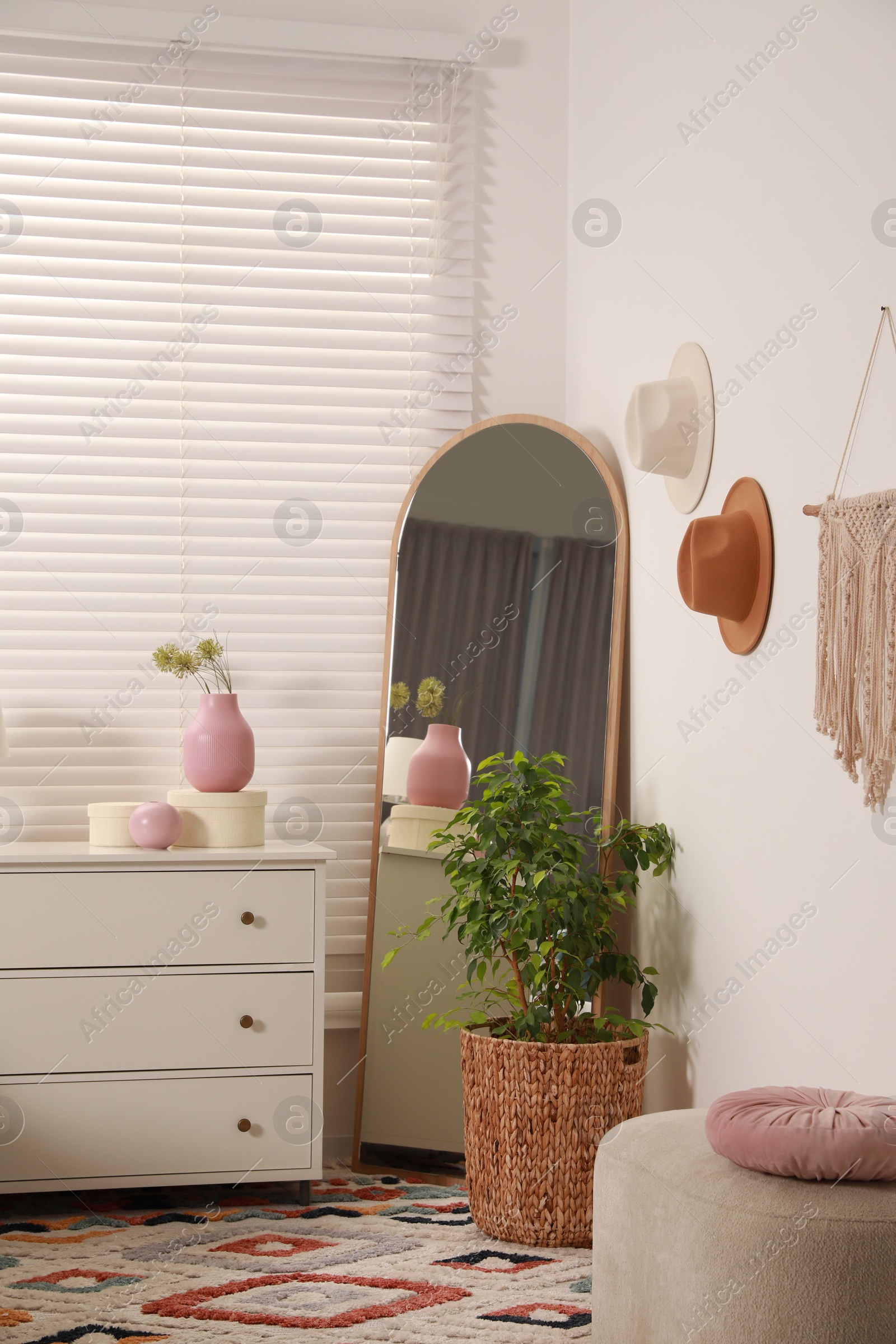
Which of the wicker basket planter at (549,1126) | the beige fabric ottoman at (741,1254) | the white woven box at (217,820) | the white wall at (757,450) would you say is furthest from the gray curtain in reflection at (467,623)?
the beige fabric ottoman at (741,1254)

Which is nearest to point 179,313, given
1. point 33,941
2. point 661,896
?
point 33,941

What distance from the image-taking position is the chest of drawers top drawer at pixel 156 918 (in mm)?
2307

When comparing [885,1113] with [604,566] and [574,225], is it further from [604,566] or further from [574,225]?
[574,225]

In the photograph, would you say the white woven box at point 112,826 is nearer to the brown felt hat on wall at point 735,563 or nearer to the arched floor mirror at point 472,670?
the arched floor mirror at point 472,670

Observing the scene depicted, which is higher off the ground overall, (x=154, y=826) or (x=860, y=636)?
(x=860, y=636)

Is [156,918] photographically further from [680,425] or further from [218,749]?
[680,425]

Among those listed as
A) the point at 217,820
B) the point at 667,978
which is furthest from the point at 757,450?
the point at 217,820

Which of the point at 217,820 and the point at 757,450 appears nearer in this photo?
the point at 757,450

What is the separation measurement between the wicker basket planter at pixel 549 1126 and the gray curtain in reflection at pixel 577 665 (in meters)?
0.67

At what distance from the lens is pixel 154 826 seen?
2.44m

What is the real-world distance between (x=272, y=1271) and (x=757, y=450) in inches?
67.2

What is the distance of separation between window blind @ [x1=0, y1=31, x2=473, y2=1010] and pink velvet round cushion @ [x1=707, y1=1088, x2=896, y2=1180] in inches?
62.8

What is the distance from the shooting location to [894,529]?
1.44 metres

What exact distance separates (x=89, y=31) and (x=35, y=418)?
100 centimetres
